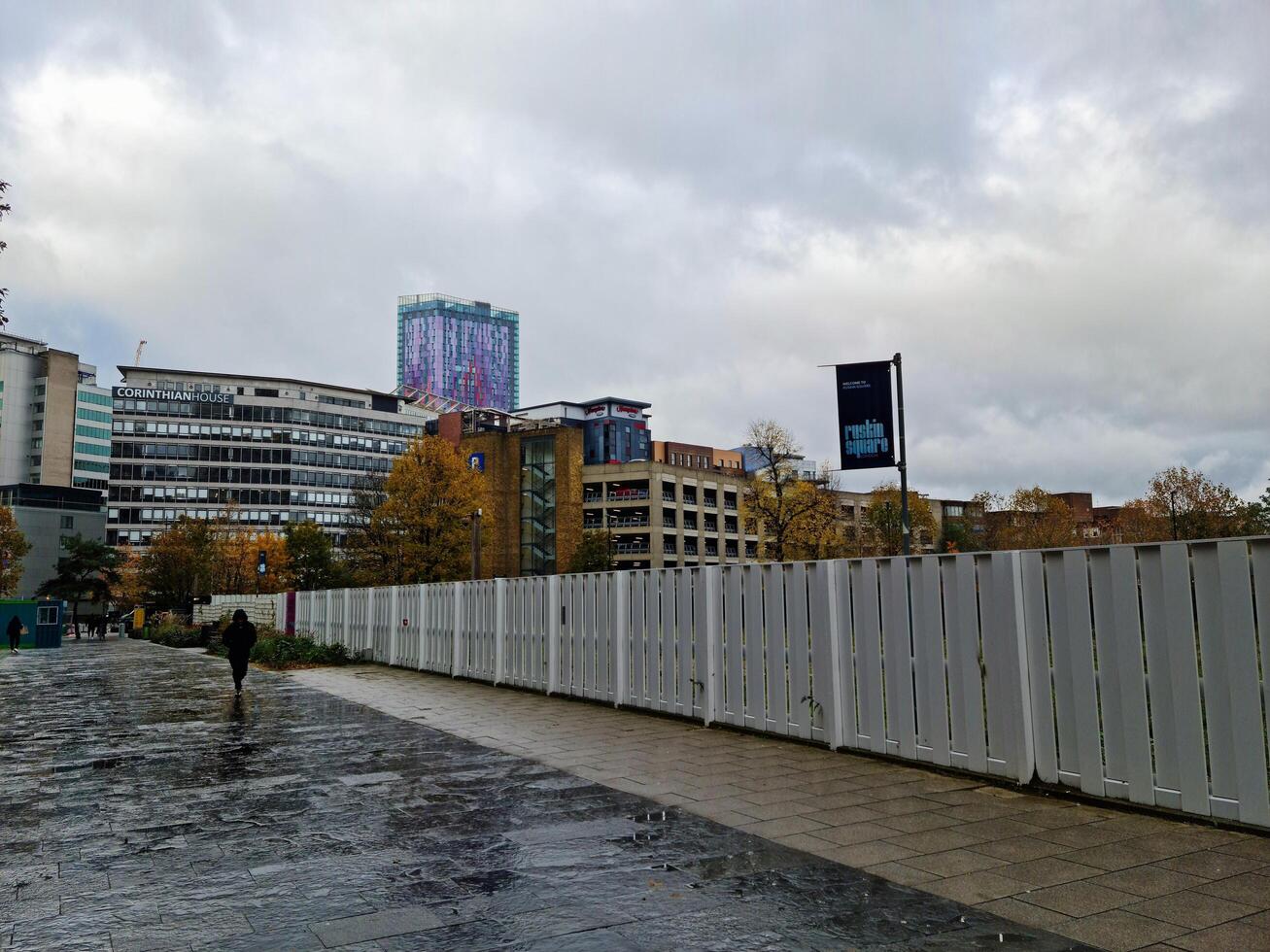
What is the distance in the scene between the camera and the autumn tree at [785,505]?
4853 centimetres

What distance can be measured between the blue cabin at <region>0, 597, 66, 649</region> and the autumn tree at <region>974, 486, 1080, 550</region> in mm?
59054

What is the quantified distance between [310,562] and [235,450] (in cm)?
5879

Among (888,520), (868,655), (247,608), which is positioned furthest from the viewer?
(888,520)

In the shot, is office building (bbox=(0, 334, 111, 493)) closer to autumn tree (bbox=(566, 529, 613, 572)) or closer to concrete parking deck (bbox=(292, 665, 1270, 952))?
autumn tree (bbox=(566, 529, 613, 572))

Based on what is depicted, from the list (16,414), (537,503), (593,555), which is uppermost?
(16,414)

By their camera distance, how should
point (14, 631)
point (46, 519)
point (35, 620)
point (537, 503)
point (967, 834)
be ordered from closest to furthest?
1. point (967, 834)
2. point (14, 631)
3. point (35, 620)
4. point (537, 503)
5. point (46, 519)

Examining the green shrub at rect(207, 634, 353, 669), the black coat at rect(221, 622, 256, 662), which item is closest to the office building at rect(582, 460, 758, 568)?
the green shrub at rect(207, 634, 353, 669)

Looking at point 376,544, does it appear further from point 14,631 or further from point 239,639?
point 239,639

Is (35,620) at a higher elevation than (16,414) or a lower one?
lower

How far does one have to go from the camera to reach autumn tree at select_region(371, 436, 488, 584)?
42.9m

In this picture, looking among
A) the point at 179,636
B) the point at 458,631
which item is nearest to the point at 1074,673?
the point at 458,631

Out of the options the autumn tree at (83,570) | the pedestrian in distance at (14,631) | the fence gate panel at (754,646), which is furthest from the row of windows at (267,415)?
the fence gate panel at (754,646)

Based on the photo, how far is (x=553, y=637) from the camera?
15.5 metres

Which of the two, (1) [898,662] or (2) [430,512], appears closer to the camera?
Answer: (1) [898,662]
